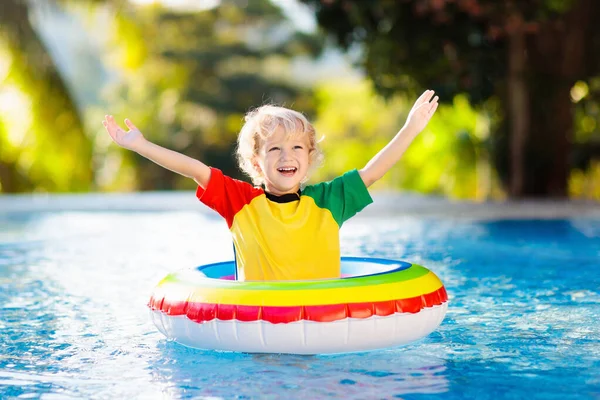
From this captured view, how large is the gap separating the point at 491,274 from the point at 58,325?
130 inches

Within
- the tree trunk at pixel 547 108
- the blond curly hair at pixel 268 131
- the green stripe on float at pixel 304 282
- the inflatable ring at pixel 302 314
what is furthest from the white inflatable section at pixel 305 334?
the tree trunk at pixel 547 108

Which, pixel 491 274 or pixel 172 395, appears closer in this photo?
pixel 172 395

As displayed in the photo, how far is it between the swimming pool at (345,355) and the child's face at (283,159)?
820mm

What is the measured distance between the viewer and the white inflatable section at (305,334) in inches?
145

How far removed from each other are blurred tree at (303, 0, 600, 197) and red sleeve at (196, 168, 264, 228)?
6.79 meters

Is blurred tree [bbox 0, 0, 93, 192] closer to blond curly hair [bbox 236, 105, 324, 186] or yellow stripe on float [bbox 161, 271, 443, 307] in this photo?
blond curly hair [bbox 236, 105, 324, 186]

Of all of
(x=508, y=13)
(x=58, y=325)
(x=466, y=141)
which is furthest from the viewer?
(x=466, y=141)

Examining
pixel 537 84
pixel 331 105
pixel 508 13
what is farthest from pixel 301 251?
pixel 331 105

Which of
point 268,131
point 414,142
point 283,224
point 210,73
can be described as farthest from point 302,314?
point 210,73

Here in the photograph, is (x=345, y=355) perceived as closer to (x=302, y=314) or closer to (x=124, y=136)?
A: (x=302, y=314)

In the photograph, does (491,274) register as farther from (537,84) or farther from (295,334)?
(537,84)

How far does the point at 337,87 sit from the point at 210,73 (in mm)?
6019

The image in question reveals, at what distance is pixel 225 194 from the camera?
13.7 ft

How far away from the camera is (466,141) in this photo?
14.5m
